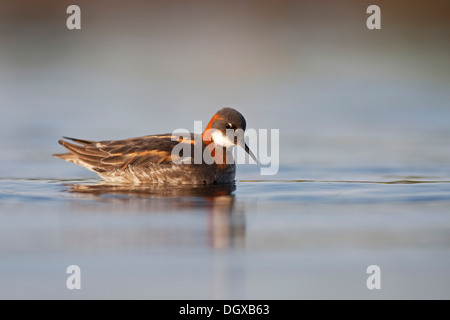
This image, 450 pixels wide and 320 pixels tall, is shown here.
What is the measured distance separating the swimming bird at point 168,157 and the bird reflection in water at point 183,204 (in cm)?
28

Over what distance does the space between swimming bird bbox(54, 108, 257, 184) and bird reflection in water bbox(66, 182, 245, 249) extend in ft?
0.91

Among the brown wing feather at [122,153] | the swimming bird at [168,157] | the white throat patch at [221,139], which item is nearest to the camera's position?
the swimming bird at [168,157]

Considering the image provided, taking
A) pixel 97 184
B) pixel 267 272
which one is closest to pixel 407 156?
pixel 97 184

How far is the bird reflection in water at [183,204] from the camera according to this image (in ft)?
20.6

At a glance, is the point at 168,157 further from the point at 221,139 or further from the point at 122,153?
the point at 221,139

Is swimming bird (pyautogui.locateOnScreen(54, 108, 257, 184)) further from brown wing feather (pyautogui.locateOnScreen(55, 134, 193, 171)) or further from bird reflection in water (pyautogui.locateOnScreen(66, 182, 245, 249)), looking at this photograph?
bird reflection in water (pyautogui.locateOnScreen(66, 182, 245, 249))

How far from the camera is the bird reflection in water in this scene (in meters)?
6.28

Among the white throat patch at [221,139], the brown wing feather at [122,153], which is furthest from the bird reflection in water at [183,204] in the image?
the white throat patch at [221,139]

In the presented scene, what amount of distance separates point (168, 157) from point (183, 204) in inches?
87.5

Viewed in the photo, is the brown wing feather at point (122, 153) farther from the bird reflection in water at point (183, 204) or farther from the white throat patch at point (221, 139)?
the white throat patch at point (221, 139)

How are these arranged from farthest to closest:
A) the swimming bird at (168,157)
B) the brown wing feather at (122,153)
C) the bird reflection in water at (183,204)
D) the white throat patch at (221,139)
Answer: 1. the white throat patch at (221,139)
2. the brown wing feather at (122,153)
3. the swimming bird at (168,157)
4. the bird reflection in water at (183,204)

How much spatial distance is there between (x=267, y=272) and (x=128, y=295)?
108cm
